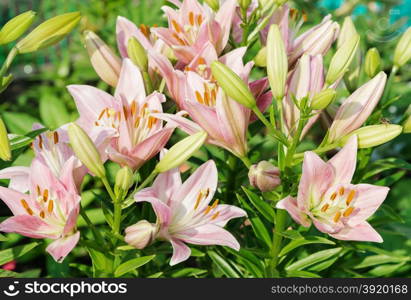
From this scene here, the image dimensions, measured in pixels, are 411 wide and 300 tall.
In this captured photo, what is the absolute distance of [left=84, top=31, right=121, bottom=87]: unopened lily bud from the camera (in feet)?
3.03

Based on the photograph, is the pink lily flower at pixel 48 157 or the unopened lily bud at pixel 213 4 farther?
the unopened lily bud at pixel 213 4

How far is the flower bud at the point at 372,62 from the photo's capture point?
90 cm

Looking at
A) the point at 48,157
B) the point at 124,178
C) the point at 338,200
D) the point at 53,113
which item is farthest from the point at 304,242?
the point at 53,113

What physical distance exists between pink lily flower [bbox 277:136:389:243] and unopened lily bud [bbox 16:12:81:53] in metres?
0.41

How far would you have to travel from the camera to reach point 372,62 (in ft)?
2.97

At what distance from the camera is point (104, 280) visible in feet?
2.78

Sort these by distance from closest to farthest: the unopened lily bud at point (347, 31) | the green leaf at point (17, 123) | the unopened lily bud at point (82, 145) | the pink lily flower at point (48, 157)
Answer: the unopened lily bud at point (82, 145) < the pink lily flower at point (48, 157) < the unopened lily bud at point (347, 31) < the green leaf at point (17, 123)

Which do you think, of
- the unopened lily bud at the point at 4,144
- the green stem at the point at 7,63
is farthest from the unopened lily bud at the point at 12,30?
the unopened lily bud at the point at 4,144

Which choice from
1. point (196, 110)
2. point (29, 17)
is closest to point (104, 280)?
point (196, 110)

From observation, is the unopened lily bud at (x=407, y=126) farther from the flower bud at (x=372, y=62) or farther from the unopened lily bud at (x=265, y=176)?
the unopened lily bud at (x=265, y=176)

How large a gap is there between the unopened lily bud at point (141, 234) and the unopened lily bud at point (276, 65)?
0.26m

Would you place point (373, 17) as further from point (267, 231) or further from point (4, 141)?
point (4, 141)

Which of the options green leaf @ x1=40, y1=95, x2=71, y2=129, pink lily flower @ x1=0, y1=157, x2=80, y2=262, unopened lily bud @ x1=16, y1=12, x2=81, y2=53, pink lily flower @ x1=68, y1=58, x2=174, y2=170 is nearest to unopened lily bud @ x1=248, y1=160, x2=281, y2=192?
pink lily flower @ x1=68, y1=58, x2=174, y2=170

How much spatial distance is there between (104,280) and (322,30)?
0.52 m
